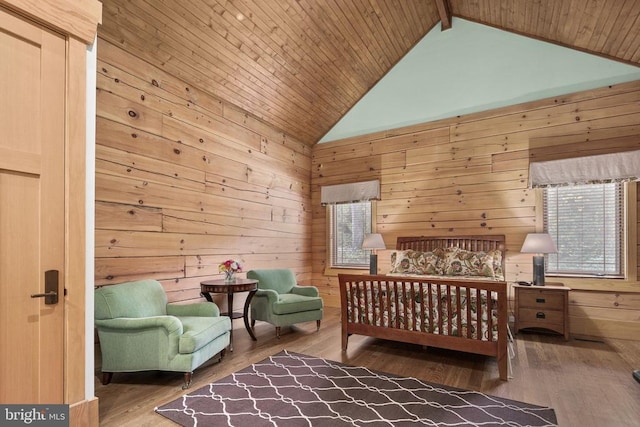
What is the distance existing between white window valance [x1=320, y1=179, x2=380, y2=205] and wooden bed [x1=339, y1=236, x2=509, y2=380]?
222 cm

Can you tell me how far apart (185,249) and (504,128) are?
4.59 meters

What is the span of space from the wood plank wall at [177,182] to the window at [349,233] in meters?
0.99

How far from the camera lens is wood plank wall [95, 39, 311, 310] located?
127 inches

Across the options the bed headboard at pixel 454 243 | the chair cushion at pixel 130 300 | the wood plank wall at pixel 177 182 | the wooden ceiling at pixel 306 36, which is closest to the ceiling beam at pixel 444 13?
the wooden ceiling at pixel 306 36

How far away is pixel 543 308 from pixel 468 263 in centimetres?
96

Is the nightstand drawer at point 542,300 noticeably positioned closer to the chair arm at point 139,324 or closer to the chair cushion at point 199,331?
the chair cushion at point 199,331

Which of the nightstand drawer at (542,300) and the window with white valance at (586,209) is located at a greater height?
the window with white valance at (586,209)

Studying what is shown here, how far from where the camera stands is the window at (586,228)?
162 inches

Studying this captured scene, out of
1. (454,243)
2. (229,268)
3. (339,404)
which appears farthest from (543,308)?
(229,268)

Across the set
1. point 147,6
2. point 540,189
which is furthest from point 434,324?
point 147,6

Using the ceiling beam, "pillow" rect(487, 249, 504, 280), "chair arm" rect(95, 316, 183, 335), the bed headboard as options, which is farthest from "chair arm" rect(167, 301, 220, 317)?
the ceiling beam

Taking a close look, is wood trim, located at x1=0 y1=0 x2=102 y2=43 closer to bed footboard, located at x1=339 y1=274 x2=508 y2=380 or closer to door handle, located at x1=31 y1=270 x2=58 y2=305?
door handle, located at x1=31 y1=270 x2=58 y2=305

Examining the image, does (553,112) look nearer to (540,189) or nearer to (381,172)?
(540,189)

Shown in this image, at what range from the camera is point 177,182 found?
154 inches
